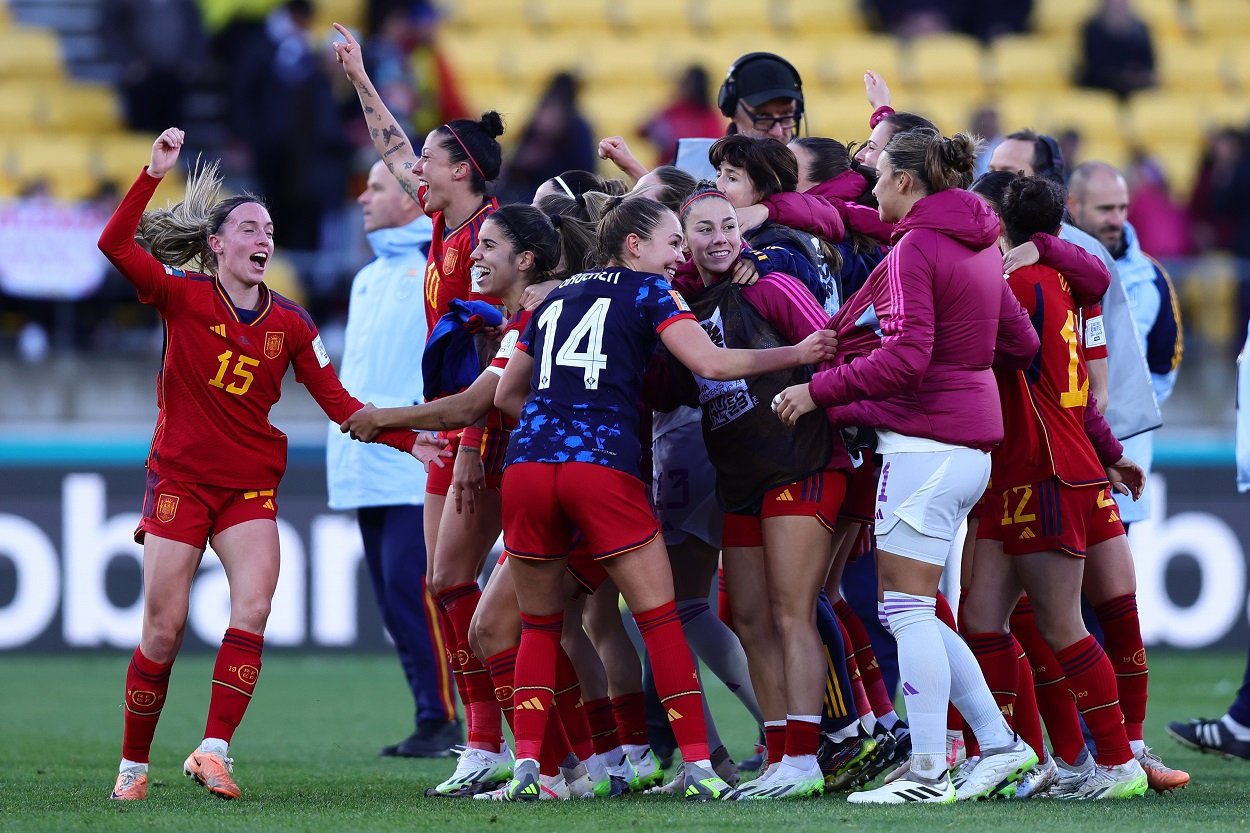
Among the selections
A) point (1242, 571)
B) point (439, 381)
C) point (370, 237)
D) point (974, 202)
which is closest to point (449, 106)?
point (370, 237)

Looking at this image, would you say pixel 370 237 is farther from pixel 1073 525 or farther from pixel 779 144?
pixel 1073 525

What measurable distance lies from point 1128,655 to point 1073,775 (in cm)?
43

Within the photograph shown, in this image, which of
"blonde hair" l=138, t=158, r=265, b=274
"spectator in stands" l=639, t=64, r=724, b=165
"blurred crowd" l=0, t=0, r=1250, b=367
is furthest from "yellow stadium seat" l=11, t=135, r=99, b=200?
"blonde hair" l=138, t=158, r=265, b=274

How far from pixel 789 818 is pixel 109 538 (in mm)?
6373

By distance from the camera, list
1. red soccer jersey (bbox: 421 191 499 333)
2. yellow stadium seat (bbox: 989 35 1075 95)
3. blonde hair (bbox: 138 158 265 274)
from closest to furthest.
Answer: blonde hair (bbox: 138 158 265 274), red soccer jersey (bbox: 421 191 499 333), yellow stadium seat (bbox: 989 35 1075 95)

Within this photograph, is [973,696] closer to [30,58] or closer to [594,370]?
[594,370]

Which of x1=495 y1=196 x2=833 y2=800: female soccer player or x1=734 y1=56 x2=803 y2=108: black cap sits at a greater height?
x1=734 y1=56 x2=803 y2=108: black cap

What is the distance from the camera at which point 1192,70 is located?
15.9 metres

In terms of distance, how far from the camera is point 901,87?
49.9ft

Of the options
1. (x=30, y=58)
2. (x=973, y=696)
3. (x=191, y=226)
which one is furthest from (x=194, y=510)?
(x=30, y=58)

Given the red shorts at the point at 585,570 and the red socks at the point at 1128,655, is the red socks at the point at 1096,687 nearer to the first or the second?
the red socks at the point at 1128,655

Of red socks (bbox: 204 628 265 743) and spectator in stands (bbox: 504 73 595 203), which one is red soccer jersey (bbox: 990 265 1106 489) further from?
spectator in stands (bbox: 504 73 595 203)

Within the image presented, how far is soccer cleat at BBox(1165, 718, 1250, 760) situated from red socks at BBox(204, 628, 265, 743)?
3655 millimetres

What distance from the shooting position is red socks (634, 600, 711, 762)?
16.4ft
